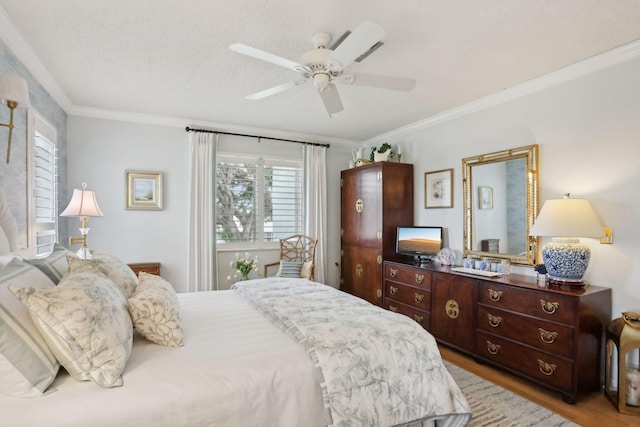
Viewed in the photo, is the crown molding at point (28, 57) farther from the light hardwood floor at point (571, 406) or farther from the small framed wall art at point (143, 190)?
the light hardwood floor at point (571, 406)

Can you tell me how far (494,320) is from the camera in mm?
2900

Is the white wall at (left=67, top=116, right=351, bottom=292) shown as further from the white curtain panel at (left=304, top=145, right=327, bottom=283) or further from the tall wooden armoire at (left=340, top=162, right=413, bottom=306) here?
the tall wooden armoire at (left=340, top=162, right=413, bottom=306)

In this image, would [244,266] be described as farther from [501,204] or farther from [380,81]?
[501,204]

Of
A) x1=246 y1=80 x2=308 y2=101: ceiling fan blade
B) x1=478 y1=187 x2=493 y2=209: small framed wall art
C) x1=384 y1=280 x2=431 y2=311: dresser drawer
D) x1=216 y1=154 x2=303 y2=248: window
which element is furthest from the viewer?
x1=216 y1=154 x2=303 y2=248: window

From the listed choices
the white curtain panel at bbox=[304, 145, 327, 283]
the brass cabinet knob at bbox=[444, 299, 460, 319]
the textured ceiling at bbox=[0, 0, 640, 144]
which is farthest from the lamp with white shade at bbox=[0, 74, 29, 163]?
the brass cabinet knob at bbox=[444, 299, 460, 319]

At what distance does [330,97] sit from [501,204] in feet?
6.90

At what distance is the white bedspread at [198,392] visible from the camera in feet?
3.88

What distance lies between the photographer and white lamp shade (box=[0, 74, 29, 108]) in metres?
1.85

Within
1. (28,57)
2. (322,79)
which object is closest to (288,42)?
(322,79)

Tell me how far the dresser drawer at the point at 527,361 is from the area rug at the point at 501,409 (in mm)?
232

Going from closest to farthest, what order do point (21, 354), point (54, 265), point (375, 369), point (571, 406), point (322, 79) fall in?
point (21, 354)
point (375, 369)
point (54, 265)
point (322, 79)
point (571, 406)

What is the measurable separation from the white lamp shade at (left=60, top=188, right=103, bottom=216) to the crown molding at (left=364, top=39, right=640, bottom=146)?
378 centimetres

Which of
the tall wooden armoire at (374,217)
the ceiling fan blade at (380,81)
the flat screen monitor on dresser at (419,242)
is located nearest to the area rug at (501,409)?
the flat screen monitor on dresser at (419,242)

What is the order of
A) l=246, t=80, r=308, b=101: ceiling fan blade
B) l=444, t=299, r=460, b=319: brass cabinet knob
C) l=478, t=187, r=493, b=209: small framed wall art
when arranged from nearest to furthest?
l=246, t=80, r=308, b=101: ceiling fan blade → l=444, t=299, r=460, b=319: brass cabinet knob → l=478, t=187, r=493, b=209: small framed wall art
